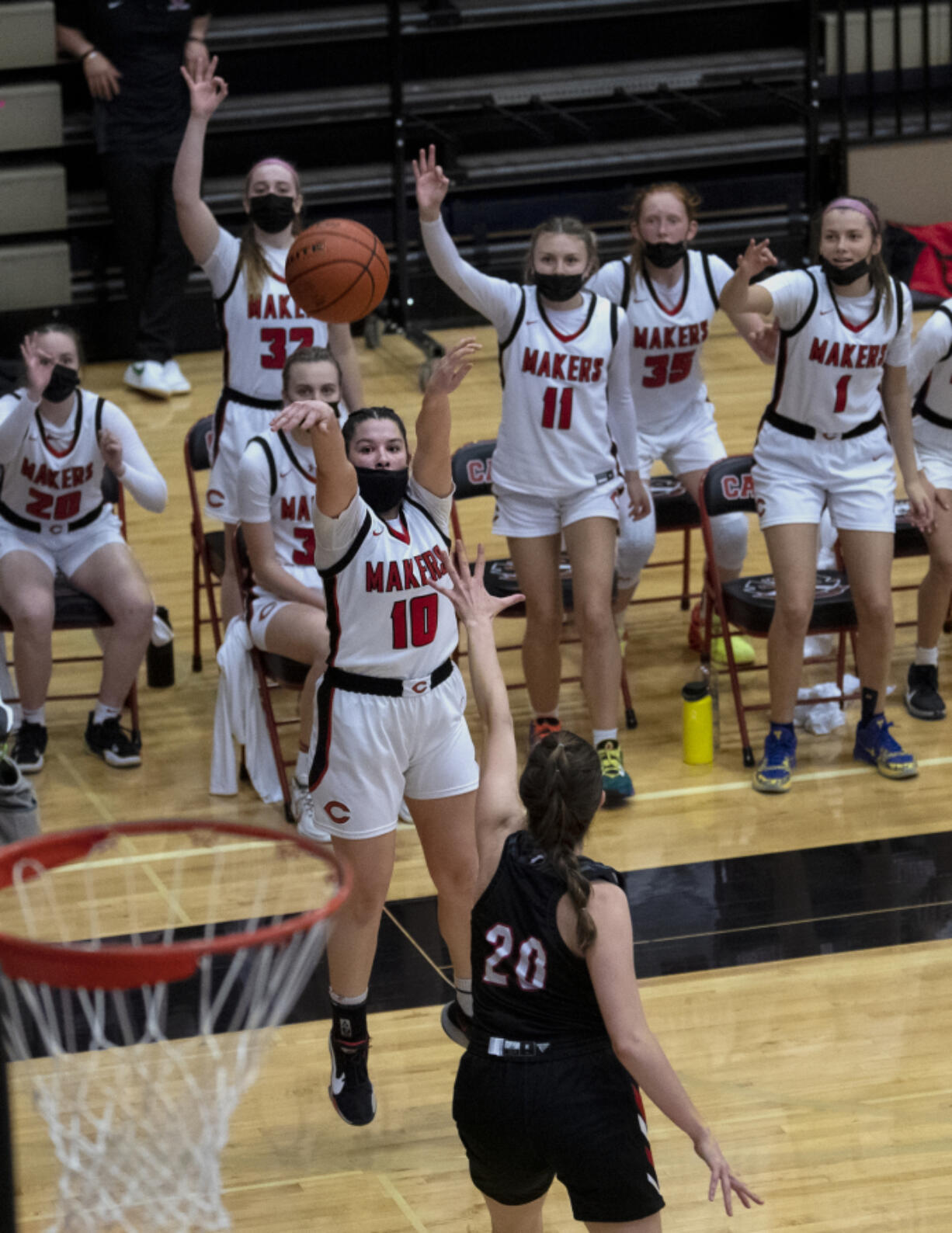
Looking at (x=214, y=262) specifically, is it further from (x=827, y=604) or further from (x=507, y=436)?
(x=827, y=604)

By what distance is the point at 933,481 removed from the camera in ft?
22.3

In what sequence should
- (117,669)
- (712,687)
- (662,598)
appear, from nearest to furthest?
(117,669) < (712,687) < (662,598)

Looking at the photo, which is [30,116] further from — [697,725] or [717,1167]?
[717,1167]

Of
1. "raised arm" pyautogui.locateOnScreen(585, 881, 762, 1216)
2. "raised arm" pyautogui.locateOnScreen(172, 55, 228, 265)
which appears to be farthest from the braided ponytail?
"raised arm" pyautogui.locateOnScreen(172, 55, 228, 265)

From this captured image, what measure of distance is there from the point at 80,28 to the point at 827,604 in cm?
737

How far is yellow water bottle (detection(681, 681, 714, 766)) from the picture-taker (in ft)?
21.5

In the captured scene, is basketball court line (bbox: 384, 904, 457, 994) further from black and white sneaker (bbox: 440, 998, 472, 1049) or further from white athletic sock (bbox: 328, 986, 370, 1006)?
white athletic sock (bbox: 328, 986, 370, 1006)

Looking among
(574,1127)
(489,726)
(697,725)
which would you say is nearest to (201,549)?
(697,725)

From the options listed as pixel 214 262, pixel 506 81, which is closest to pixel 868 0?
pixel 506 81

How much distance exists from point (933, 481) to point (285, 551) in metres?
2.53

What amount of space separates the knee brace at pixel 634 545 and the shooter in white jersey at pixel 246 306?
1.15 metres

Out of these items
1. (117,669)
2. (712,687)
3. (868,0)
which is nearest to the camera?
(117,669)

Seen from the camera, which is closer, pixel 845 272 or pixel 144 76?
pixel 845 272

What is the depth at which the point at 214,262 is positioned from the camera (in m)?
6.75
